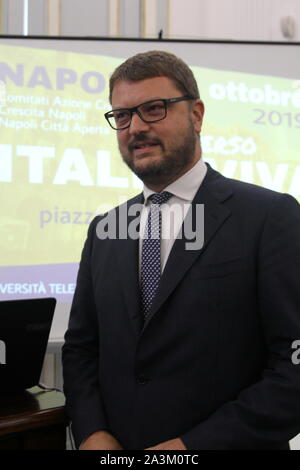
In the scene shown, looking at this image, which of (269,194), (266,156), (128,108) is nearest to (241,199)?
(269,194)

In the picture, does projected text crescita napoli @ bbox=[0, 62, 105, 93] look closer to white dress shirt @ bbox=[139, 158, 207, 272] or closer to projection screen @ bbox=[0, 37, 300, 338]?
projection screen @ bbox=[0, 37, 300, 338]

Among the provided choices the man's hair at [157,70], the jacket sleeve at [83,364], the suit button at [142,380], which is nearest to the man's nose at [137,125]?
the man's hair at [157,70]

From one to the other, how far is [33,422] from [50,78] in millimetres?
1718

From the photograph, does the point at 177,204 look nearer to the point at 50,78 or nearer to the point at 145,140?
the point at 145,140

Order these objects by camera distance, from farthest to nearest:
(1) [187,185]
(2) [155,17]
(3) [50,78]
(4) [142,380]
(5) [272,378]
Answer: (2) [155,17], (3) [50,78], (1) [187,185], (4) [142,380], (5) [272,378]

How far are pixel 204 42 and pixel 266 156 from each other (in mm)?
653

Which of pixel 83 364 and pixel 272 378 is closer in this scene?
pixel 272 378

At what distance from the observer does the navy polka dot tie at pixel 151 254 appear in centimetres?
130

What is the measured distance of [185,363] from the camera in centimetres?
120

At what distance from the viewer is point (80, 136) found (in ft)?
8.12

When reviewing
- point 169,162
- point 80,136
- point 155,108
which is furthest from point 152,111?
point 80,136

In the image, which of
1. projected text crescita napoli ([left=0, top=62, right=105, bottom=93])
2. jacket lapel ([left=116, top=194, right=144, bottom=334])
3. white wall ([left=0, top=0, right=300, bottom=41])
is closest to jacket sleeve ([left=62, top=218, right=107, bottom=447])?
jacket lapel ([left=116, top=194, right=144, bottom=334])

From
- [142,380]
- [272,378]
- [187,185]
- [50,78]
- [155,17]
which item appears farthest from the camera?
[155,17]
